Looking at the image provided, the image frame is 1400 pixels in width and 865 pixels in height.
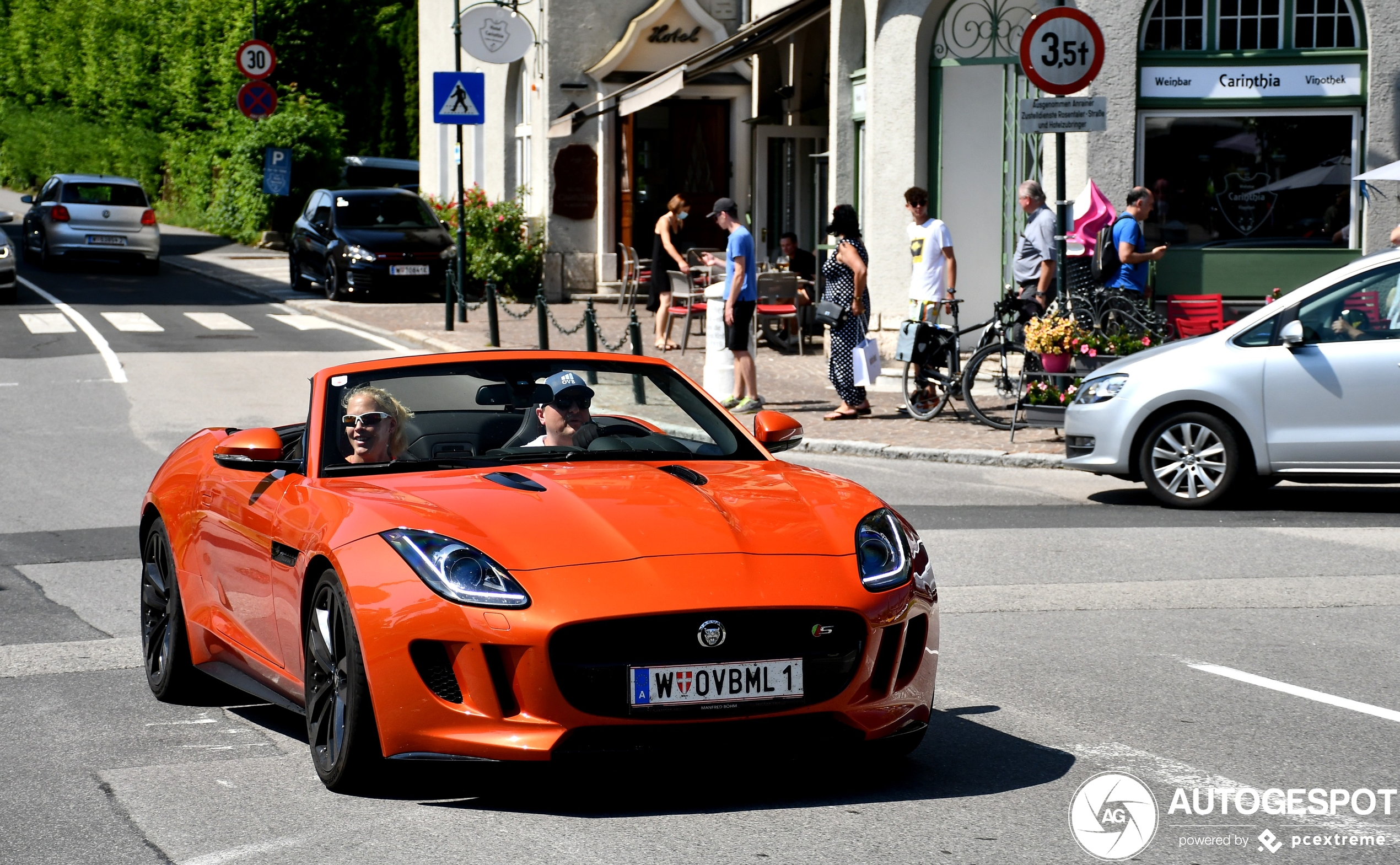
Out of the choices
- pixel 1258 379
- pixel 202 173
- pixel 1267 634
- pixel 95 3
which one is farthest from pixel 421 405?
pixel 95 3

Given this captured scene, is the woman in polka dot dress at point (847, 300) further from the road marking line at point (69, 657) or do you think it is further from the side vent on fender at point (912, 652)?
the side vent on fender at point (912, 652)

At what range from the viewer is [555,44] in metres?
29.9

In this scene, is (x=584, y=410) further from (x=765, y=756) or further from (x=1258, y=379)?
(x=1258, y=379)

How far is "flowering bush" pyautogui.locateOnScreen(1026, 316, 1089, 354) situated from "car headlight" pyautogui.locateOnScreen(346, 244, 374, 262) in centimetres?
1666

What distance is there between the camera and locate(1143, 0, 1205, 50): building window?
18.5 meters

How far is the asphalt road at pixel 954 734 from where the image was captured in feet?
16.2

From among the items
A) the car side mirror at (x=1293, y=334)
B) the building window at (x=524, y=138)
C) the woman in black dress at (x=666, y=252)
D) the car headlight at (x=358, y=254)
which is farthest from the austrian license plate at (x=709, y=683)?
the building window at (x=524, y=138)

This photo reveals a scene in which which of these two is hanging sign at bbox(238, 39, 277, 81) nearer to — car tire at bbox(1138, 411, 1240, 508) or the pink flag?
the pink flag

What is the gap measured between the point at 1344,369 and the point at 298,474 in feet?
24.8

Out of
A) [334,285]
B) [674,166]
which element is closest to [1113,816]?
[334,285]

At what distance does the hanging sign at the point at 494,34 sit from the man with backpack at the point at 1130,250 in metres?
11.3

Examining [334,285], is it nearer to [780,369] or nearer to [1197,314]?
[780,369]

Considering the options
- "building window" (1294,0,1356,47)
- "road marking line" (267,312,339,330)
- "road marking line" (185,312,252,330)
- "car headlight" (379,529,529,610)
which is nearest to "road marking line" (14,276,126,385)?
"road marking line" (185,312,252,330)

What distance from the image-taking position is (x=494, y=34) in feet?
87.5
